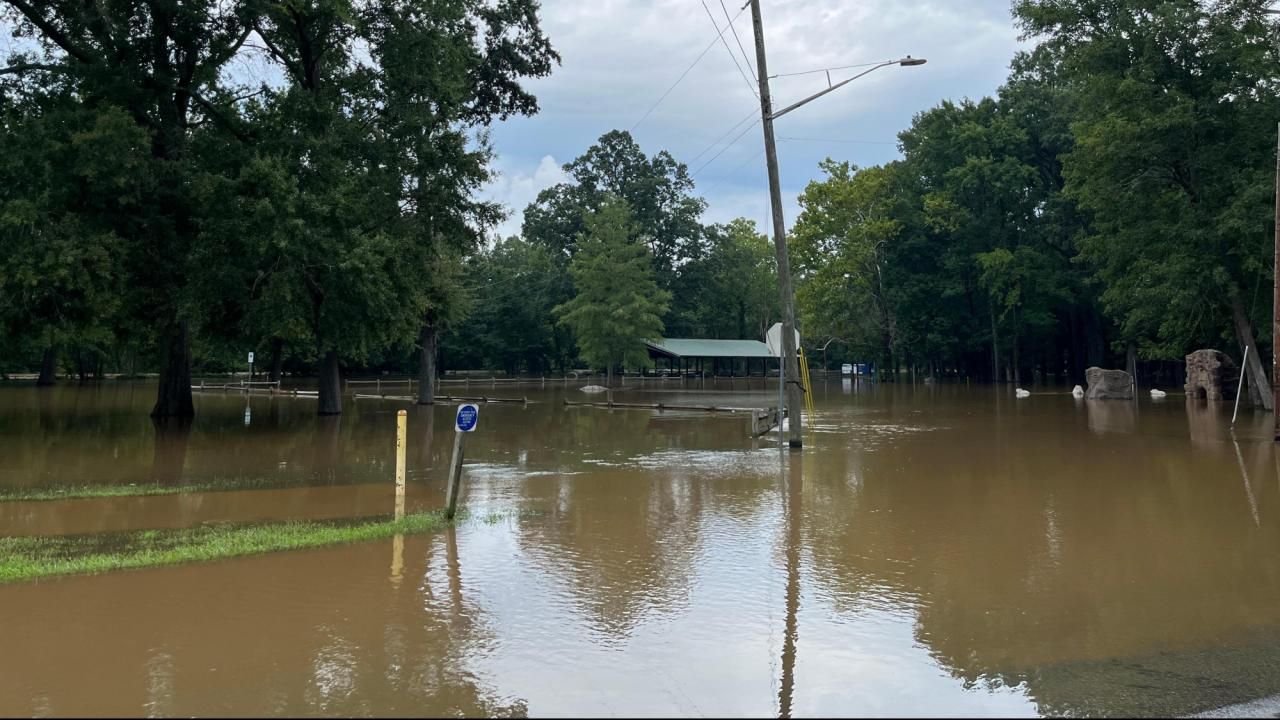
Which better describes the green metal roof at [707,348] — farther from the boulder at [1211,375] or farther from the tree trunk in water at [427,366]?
the boulder at [1211,375]

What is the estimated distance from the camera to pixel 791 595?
6.95 metres

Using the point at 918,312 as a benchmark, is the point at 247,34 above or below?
above

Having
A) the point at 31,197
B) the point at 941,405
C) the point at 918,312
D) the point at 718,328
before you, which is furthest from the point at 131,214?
the point at 718,328

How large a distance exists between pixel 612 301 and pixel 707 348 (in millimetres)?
18703

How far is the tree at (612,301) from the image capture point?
188 feet

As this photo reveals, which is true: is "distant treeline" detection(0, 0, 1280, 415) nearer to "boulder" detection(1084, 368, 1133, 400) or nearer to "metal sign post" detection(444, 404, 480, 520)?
"boulder" detection(1084, 368, 1133, 400)

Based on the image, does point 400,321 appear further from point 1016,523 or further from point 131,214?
point 1016,523

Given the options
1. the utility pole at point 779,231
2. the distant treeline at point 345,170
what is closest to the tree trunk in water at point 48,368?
the distant treeline at point 345,170

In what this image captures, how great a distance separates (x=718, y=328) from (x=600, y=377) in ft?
72.5

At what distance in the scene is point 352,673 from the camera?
500 centimetres

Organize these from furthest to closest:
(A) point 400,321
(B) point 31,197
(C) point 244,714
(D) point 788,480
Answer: (A) point 400,321 → (B) point 31,197 → (D) point 788,480 → (C) point 244,714

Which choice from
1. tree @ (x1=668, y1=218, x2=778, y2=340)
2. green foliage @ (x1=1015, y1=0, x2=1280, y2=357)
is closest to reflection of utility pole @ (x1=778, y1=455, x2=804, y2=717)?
green foliage @ (x1=1015, y1=0, x2=1280, y2=357)

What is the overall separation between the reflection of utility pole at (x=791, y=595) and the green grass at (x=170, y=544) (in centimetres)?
386

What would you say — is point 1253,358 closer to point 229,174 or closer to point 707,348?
point 229,174
